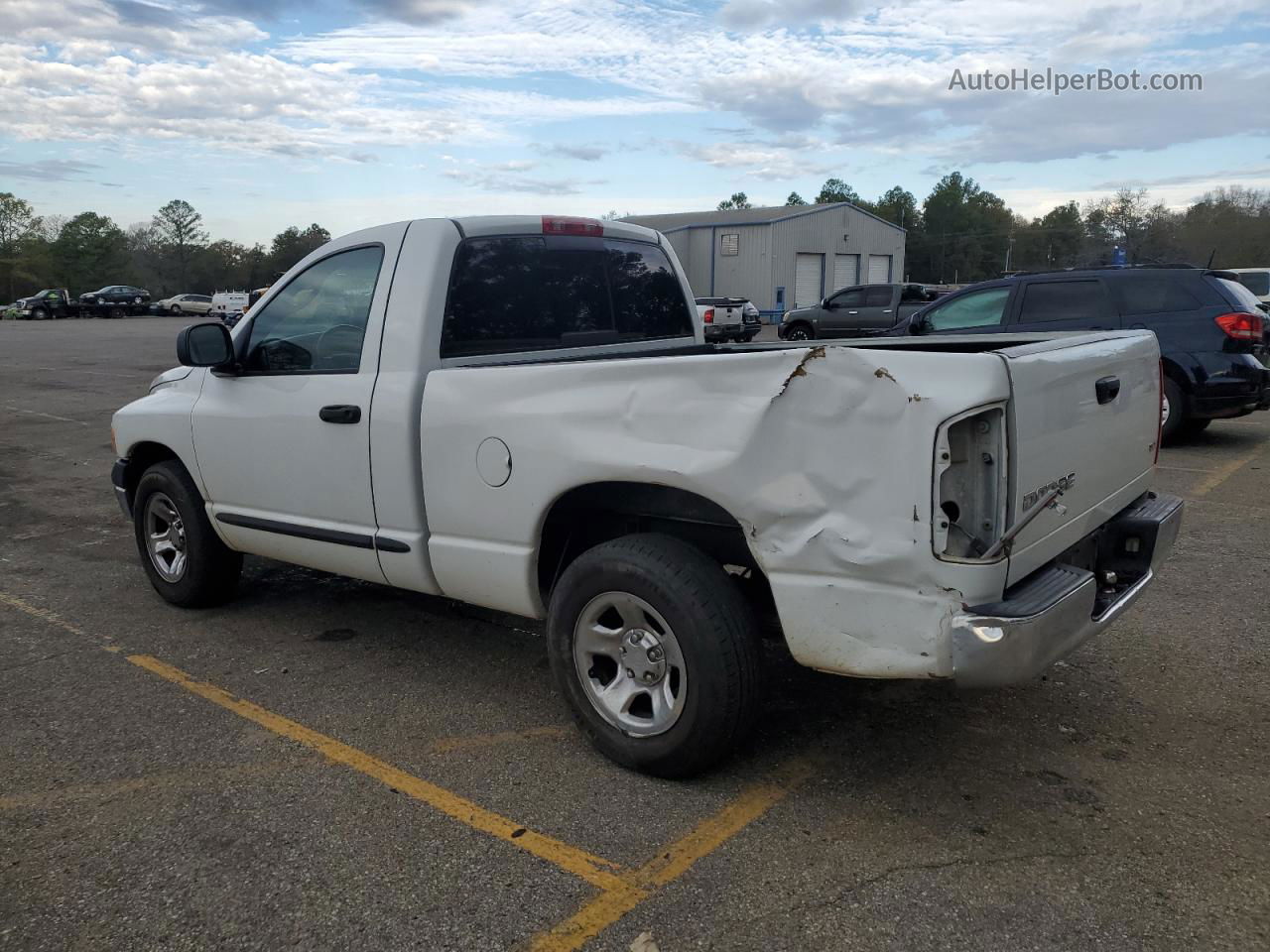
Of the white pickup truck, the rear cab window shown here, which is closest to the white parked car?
the white pickup truck

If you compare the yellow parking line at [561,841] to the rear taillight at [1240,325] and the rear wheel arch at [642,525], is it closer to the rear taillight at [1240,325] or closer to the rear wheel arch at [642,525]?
the rear wheel arch at [642,525]

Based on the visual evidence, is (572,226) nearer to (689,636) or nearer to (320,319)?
(320,319)

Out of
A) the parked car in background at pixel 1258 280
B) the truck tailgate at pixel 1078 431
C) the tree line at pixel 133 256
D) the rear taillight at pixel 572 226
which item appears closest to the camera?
the truck tailgate at pixel 1078 431

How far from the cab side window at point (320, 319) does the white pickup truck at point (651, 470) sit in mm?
14

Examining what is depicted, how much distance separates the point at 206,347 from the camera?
15.0ft

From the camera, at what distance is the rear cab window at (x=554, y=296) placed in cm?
407

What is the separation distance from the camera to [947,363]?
8.77 ft

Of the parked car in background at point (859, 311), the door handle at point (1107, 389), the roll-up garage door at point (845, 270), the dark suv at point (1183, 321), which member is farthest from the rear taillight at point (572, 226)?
the roll-up garage door at point (845, 270)

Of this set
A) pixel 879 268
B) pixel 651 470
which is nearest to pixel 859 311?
pixel 651 470

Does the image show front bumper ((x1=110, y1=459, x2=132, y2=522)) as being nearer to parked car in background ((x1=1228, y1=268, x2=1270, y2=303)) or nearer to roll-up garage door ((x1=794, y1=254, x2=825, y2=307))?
parked car in background ((x1=1228, y1=268, x2=1270, y2=303))

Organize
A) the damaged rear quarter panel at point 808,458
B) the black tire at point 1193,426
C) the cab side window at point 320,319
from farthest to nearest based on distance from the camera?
1. the black tire at point 1193,426
2. the cab side window at point 320,319
3. the damaged rear quarter panel at point 808,458

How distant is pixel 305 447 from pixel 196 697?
114cm

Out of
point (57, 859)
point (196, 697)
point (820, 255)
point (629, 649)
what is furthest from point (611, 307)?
point (820, 255)

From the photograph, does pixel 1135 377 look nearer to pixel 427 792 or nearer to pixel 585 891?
pixel 585 891
